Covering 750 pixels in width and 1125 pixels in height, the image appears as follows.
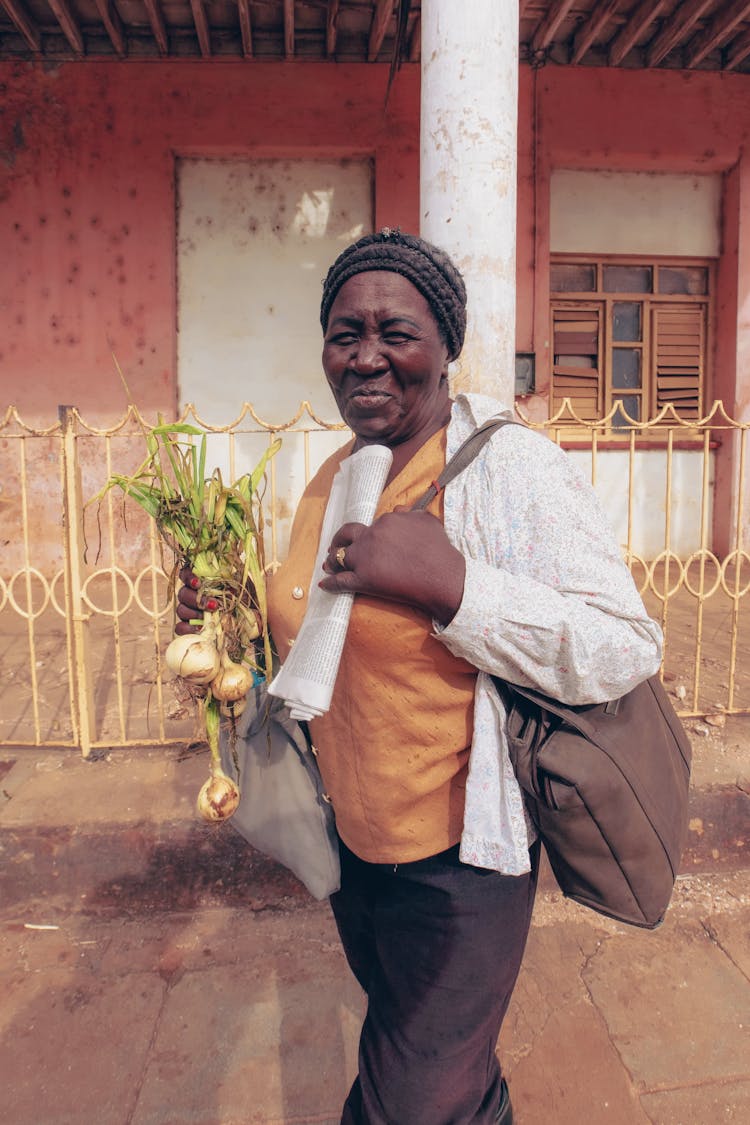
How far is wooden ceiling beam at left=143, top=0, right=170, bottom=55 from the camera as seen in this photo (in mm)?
5652

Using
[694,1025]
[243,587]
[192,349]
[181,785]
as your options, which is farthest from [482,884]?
[192,349]

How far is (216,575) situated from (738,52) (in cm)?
773

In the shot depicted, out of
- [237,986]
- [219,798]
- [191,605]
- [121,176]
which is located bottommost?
[237,986]

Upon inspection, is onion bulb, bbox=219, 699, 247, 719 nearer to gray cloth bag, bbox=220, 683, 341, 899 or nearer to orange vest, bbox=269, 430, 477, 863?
gray cloth bag, bbox=220, 683, 341, 899

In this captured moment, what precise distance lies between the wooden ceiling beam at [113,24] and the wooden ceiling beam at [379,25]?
6.87 ft

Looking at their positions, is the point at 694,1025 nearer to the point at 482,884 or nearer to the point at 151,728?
the point at 482,884

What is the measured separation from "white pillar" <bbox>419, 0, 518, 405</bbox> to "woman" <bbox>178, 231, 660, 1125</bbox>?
5.39ft

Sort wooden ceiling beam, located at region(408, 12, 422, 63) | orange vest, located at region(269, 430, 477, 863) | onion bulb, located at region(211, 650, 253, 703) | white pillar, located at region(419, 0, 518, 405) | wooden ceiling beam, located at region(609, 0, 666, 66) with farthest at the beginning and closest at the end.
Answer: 1. wooden ceiling beam, located at region(408, 12, 422, 63)
2. wooden ceiling beam, located at region(609, 0, 666, 66)
3. white pillar, located at region(419, 0, 518, 405)
4. onion bulb, located at region(211, 650, 253, 703)
5. orange vest, located at region(269, 430, 477, 863)

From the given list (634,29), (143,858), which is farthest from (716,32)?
(143,858)

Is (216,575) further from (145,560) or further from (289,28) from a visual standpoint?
(289,28)

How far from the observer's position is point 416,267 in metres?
1.26

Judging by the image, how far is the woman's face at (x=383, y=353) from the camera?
49.6 inches

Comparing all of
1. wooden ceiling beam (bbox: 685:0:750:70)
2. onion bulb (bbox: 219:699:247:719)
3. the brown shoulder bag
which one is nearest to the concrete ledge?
onion bulb (bbox: 219:699:247:719)

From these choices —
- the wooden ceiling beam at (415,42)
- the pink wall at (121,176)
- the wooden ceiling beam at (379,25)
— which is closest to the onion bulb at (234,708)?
the pink wall at (121,176)
